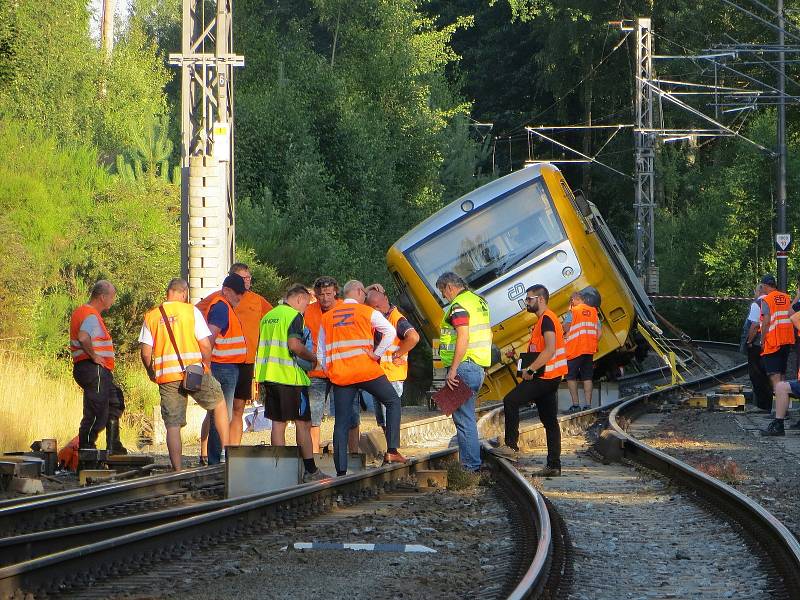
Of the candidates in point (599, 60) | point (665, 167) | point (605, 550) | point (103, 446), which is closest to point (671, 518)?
point (605, 550)

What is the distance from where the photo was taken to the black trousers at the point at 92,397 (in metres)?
13.1

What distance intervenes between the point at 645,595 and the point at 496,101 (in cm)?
5563

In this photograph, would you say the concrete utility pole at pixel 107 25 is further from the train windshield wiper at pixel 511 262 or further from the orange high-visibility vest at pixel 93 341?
the orange high-visibility vest at pixel 93 341

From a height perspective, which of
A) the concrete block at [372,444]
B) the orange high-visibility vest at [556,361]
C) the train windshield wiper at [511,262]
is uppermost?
the train windshield wiper at [511,262]

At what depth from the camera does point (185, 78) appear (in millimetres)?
19328

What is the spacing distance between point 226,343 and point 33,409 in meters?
4.14

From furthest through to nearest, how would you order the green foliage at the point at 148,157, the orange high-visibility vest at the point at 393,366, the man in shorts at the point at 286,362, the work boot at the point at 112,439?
the green foliage at the point at 148,157
the work boot at the point at 112,439
the orange high-visibility vest at the point at 393,366
the man in shorts at the point at 286,362

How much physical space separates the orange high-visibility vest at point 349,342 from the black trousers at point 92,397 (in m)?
2.81

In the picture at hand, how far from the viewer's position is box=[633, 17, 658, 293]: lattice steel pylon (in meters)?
38.7

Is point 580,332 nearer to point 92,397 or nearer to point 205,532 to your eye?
point 92,397

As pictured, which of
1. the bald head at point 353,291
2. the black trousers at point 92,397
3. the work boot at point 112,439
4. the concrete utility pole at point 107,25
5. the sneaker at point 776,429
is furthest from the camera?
the concrete utility pole at point 107,25

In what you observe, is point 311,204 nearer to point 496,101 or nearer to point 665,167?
point 665,167

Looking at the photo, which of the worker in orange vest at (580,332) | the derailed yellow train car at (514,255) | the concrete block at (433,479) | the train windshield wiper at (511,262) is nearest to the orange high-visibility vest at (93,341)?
the concrete block at (433,479)

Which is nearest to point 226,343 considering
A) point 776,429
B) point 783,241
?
point 776,429
